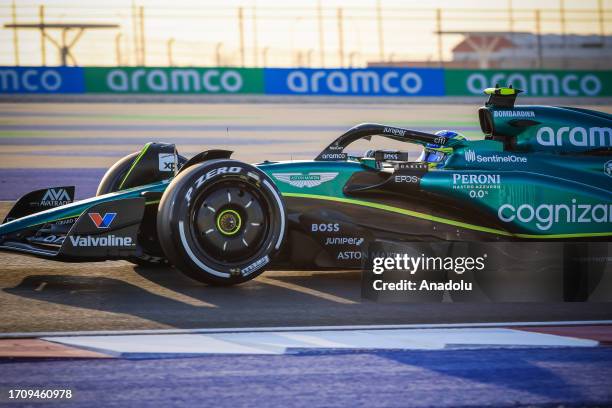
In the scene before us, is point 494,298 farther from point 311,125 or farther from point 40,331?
point 311,125

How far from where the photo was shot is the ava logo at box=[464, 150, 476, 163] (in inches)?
274

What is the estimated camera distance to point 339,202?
6512 mm

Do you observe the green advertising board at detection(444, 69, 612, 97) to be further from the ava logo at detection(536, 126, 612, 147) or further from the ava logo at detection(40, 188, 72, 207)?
the ava logo at detection(40, 188, 72, 207)

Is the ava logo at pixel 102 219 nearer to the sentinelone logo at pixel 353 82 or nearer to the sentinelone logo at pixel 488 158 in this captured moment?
the sentinelone logo at pixel 488 158

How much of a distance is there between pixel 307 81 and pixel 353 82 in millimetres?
1483

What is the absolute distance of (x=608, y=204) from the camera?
6.73 meters

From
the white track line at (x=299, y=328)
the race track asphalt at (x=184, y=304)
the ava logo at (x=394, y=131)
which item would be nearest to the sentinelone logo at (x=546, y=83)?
the race track asphalt at (x=184, y=304)

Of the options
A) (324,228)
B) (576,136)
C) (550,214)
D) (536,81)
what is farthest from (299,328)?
(536,81)

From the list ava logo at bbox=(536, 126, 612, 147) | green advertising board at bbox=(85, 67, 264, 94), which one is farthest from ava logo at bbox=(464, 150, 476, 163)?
green advertising board at bbox=(85, 67, 264, 94)

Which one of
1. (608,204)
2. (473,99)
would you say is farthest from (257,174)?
(473,99)

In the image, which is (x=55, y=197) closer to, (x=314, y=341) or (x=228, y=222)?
(x=228, y=222)

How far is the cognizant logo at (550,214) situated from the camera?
6.61m

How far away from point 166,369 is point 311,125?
1926 cm

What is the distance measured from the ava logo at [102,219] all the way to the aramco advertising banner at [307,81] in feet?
73.8
